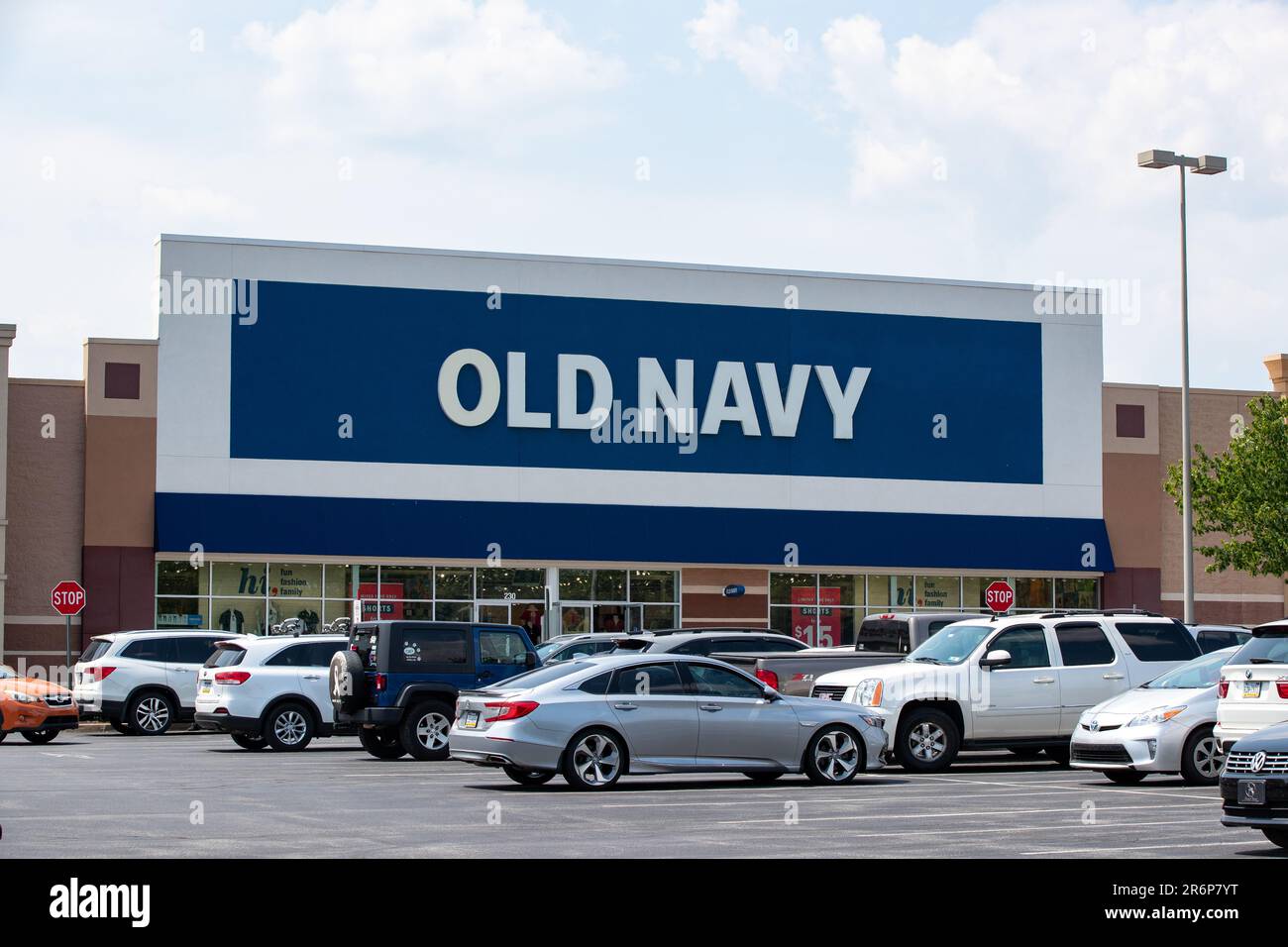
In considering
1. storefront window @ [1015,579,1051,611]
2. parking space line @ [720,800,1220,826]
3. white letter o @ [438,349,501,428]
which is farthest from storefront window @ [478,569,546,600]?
parking space line @ [720,800,1220,826]

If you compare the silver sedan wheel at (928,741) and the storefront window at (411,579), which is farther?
the storefront window at (411,579)

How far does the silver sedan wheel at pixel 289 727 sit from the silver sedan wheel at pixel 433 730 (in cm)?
344

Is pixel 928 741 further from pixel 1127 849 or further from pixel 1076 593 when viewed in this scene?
pixel 1076 593

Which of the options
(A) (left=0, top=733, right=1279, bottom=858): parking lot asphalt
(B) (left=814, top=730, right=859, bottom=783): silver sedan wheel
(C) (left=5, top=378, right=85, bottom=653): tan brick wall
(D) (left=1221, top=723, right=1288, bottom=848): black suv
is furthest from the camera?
(C) (left=5, top=378, right=85, bottom=653): tan brick wall

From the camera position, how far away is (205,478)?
40.9 meters

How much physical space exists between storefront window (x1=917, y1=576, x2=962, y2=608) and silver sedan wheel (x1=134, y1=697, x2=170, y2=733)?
21.9 meters

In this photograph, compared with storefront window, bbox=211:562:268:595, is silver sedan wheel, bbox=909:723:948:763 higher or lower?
lower

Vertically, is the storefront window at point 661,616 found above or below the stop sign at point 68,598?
below

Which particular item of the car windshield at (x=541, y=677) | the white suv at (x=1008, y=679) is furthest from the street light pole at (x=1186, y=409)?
the car windshield at (x=541, y=677)

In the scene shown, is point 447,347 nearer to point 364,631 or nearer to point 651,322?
point 651,322

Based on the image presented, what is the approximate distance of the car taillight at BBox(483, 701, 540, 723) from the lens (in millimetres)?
18266

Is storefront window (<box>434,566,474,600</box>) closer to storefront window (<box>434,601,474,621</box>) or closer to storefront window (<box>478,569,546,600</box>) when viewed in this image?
storefront window (<box>434,601,474,621</box>)

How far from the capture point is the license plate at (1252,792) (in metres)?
12.4

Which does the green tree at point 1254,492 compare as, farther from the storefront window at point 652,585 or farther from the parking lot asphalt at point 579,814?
the parking lot asphalt at point 579,814
